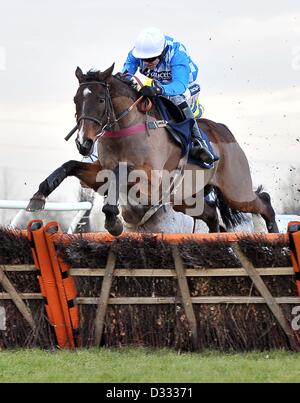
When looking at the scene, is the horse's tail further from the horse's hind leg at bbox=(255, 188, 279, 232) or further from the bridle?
the bridle

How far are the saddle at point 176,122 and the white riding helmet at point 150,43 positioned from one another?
42 cm

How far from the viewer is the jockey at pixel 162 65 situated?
7629mm

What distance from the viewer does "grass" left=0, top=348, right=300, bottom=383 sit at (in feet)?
16.0

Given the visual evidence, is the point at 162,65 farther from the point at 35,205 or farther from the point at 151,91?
the point at 35,205

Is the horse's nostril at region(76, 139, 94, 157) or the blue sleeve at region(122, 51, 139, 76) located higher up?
the blue sleeve at region(122, 51, 139, 76)

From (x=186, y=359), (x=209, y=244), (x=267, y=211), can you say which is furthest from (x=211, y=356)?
(x=267, y=211)

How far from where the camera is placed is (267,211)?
31.7ft

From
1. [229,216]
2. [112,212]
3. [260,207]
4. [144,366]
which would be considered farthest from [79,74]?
[260,207]

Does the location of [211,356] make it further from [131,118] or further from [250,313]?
[131,118]

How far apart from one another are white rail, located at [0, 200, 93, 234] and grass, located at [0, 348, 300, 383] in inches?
196

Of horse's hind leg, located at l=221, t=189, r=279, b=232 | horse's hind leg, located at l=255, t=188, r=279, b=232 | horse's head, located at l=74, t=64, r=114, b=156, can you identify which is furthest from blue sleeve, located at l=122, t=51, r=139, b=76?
horse's hind leg, located at l=255, t=188, r=279, b=232

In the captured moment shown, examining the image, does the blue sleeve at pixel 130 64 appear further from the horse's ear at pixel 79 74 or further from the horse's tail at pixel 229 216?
the horse's tail at pixel 229 216

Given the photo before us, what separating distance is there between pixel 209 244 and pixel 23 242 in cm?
137

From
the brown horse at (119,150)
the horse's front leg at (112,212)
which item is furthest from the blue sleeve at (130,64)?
the horse's front leg at (112,212)
